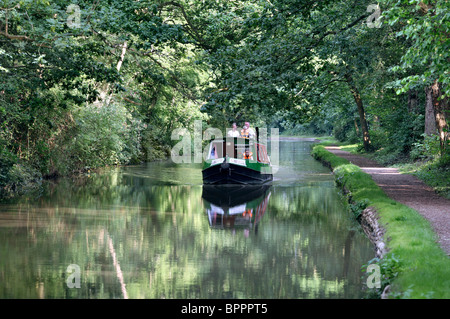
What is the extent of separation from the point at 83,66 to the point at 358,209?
879cm

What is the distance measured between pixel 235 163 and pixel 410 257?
1551cm

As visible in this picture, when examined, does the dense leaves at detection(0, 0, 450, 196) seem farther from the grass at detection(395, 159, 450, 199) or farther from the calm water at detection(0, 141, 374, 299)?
the calm water at detection(0, 141, 374, 299)

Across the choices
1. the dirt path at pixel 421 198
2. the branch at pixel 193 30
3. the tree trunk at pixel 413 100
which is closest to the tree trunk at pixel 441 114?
the dirt path at pixel 421 198

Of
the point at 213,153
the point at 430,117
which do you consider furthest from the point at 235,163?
the point at 430,117

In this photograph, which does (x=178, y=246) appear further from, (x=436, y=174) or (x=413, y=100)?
(x=413, y=100)

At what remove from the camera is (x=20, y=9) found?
1482cm

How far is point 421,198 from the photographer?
1513 centimetres

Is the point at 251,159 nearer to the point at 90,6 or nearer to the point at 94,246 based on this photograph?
the point at 90,6

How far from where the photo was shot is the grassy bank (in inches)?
271

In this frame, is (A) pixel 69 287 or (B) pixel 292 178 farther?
(B) pixel 292 178

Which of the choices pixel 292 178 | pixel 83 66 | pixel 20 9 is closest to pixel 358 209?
pixel 83 66

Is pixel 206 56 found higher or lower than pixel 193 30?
lower
